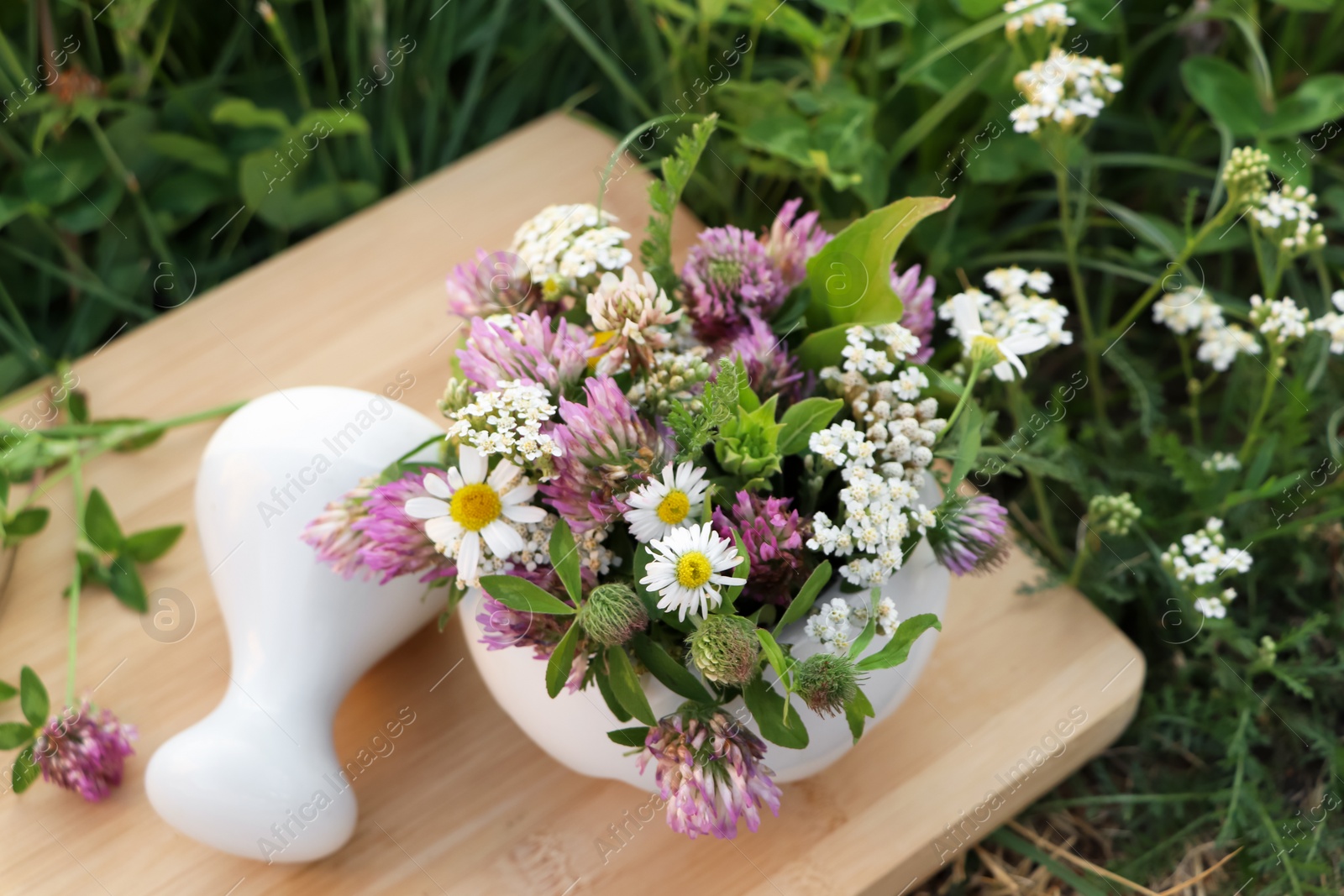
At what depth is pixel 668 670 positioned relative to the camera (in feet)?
1.64

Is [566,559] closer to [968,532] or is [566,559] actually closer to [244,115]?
[968,532]

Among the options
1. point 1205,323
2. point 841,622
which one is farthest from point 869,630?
point 1205,323

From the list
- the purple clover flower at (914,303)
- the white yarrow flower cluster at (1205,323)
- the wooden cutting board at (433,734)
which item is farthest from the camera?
the white yarrow flower cluster at (1205,323)

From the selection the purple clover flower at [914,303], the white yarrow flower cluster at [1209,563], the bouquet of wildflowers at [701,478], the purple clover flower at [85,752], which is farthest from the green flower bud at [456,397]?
the white yarrow flower cluster at [1209,563]

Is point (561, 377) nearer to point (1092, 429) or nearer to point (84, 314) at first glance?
point (1092, 429)

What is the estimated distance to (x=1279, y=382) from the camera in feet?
2.69

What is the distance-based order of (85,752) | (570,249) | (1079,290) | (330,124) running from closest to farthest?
(570,249) → (85,752) → (1079,290) → (330,124)

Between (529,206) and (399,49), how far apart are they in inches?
10.3

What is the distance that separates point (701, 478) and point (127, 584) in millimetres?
451

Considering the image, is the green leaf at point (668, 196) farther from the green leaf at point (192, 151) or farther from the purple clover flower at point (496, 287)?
the green leaf at point (192, 151)

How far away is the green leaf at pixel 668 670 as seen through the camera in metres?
0.50

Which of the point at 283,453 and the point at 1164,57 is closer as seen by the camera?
the point at 283,453

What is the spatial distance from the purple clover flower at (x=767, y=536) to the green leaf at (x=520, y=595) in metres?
0.08

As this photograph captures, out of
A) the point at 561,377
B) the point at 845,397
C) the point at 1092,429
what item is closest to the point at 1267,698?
the point at 1092,429
